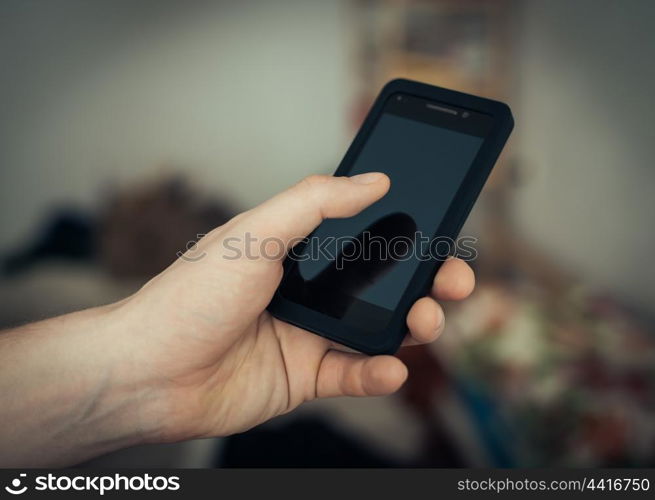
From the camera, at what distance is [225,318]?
0.88 meters

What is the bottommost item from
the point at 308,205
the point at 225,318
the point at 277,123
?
the point at 277,123

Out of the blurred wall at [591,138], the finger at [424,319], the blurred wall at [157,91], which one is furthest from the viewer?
the blurred wall at [157,91]

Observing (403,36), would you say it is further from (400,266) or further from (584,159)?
(400,266)

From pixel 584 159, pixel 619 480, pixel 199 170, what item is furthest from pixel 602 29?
pixel 619 480

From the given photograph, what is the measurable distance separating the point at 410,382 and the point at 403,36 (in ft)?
6.46

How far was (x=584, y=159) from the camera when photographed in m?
3.11

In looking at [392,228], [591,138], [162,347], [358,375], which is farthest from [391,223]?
[591,138]

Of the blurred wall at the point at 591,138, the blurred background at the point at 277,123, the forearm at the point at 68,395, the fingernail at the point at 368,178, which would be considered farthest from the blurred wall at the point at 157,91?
the fingernail at the point at 368,178

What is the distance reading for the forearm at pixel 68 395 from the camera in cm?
87

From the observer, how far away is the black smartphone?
0.87m

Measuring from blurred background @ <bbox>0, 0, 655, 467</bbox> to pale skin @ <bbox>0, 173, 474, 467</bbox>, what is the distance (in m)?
1.64
